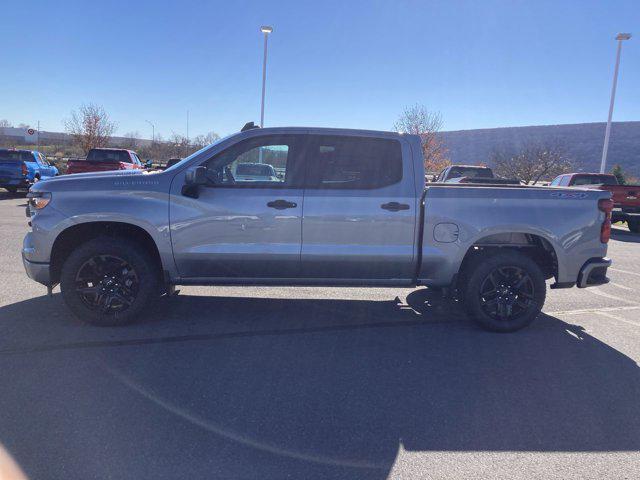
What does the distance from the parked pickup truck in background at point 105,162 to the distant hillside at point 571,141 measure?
54606 mm

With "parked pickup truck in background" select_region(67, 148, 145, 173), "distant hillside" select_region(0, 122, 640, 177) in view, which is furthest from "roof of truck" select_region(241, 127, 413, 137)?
"distant hillside" select_region(0, 122, 640, 177)

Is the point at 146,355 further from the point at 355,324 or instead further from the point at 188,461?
the point at 355,324

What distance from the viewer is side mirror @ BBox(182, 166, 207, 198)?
498 cm

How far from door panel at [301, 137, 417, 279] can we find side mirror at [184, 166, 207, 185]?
1016 millimetres

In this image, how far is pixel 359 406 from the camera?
377 cm

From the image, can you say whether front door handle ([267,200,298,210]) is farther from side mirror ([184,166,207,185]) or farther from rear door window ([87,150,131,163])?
rear door window ([87,150,131,163])

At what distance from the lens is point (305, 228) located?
5270 millimetres

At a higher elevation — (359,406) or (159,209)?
(159,209)

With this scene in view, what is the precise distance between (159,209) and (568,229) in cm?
420

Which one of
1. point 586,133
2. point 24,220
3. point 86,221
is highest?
point 586,133

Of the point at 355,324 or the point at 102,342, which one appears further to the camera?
the point at 355,324

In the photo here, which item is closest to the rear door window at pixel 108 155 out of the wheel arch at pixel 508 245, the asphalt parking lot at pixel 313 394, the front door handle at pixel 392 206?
the asphalt parking lot at pixel 313 394

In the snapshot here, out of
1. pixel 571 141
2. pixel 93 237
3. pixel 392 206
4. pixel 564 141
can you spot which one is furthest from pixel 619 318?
pixel 571 141

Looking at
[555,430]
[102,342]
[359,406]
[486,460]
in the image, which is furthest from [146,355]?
[555,430]
